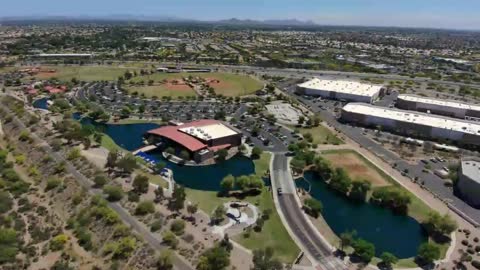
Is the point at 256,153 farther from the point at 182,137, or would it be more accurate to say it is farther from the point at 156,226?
the point at 156,226

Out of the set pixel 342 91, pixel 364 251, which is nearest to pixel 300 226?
pixel 364 251

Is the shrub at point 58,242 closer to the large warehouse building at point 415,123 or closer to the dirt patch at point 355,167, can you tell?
the dirt patch at point 355,167

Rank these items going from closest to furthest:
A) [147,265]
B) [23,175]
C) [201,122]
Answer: [147,265] → [23,175] → [201,122]

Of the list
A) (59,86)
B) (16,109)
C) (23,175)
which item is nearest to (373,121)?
(23,175)

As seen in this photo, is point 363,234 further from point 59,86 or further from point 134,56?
point 134,56

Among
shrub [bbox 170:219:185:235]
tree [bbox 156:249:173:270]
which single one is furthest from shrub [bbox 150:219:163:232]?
tree [bbox 156:249:173:270]

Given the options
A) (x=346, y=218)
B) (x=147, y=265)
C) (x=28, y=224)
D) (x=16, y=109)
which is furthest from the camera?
(x=16, y=109)

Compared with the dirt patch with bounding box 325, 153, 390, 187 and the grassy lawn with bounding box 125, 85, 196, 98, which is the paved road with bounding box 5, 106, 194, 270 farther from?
the grassy lawn with bounding box 125, 85, 196, 98
